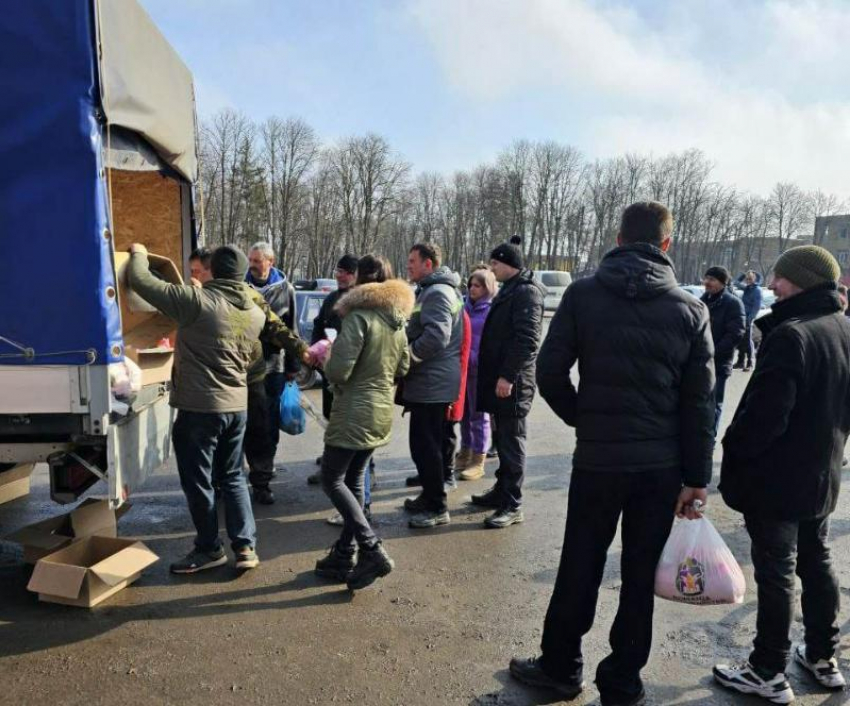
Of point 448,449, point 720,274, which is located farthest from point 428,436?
point 720,274

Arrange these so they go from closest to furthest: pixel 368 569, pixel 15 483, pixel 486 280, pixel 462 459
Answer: pixel 368 569, pixel 15 483, pixel 486 280, pixel 462 459

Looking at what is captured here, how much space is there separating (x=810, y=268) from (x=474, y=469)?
393cm

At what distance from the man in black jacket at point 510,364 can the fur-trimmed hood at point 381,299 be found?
1155mm

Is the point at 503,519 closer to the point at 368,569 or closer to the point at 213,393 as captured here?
the point at 368,569

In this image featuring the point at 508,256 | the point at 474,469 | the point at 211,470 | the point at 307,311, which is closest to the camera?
the point at 211,470

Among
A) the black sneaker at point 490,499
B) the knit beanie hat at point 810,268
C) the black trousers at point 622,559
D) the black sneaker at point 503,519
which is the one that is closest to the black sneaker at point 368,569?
the black trousers at point 622,559

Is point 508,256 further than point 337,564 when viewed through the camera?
Yes

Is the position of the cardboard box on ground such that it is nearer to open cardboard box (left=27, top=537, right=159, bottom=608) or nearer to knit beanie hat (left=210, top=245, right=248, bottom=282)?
open cardboard box (left=27, top=537, right=159, bottom=608)

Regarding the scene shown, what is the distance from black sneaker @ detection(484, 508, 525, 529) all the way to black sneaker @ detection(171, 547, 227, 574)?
1.99m

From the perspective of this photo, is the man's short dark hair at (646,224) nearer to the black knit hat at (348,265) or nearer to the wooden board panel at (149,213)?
the black knit hat at (348,265)

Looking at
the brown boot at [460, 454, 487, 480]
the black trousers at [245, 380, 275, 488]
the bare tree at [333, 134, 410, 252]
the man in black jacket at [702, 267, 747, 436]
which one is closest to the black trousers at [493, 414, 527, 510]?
the brown boot at [460, 454, 487, 480]

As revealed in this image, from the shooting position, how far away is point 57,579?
Answer: 3531 mm

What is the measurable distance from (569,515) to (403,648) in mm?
1197

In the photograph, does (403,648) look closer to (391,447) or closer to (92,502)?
(92,502)
